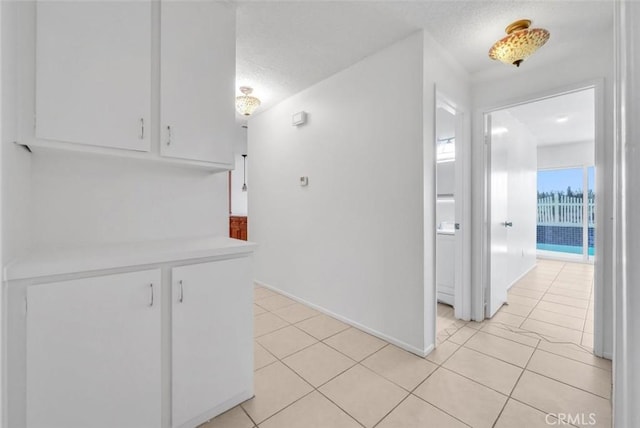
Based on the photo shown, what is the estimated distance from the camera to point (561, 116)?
→ 13.5 feet

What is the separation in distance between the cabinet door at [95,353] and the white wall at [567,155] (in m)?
7.83

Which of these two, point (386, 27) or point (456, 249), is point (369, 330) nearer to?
point (456, 249)

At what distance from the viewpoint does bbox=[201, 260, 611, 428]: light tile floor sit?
4.93 ft

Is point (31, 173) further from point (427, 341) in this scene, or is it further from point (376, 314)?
point (427, 341)

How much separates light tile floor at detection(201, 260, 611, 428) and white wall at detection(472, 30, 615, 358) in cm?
39

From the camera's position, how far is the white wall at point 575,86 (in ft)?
6.84

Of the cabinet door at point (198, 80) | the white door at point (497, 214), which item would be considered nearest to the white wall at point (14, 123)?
the cabinet door at point (198, 80)

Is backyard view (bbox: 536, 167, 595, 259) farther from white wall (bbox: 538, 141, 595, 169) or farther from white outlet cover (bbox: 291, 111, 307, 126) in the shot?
white outlet cover (bbox: 291, 111, 307, 126)

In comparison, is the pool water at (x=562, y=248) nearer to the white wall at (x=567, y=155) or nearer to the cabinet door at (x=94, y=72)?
the white wall at (x=567, y=155)

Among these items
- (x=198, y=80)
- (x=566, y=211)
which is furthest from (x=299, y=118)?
(x=566, y=211)

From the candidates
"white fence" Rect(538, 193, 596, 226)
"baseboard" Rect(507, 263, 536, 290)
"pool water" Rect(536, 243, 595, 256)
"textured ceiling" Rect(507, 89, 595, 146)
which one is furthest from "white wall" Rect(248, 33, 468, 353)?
"pool water" Rect(536, 243, 595, 256)

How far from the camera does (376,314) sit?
247cm

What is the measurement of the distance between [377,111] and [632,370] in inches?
92.6
